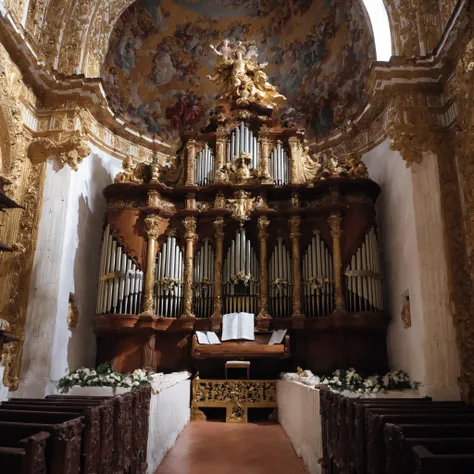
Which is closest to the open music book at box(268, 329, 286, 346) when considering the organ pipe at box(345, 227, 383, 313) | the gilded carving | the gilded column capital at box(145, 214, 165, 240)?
the organ pipe at box(345, 227, 383, 313)

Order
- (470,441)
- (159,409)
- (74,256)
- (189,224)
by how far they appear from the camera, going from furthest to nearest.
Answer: (189,224) < (74,256) < (159,409) < (470,441)

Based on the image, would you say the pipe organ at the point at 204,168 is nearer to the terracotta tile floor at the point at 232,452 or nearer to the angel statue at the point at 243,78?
the angel statue at the point at 243,78

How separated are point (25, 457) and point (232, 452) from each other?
446 cm

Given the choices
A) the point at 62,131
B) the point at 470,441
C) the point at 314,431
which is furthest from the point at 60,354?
the point at 470,441

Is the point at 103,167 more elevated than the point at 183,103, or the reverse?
the point at 183,103

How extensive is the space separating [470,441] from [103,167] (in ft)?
31.6

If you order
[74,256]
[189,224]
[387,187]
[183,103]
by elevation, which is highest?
[183,103]

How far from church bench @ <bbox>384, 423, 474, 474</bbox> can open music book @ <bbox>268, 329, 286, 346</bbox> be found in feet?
19.6

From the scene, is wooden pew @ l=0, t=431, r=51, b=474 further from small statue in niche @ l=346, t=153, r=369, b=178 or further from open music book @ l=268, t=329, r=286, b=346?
small statue in niche @ l=346, t=153, r=369, b=178

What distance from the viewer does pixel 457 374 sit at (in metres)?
7.34

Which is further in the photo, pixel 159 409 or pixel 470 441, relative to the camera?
pixel 159 409

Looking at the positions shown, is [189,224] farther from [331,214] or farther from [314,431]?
[314,431]

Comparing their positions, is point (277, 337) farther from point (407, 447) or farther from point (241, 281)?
point (407, 447)

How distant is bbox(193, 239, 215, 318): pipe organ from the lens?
9938 millimetres
